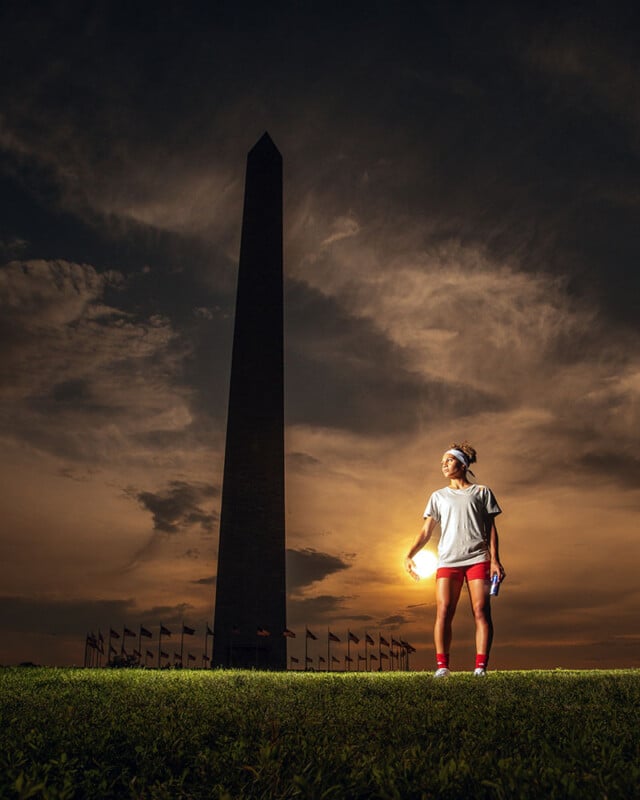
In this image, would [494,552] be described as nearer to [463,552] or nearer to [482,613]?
[463,552]

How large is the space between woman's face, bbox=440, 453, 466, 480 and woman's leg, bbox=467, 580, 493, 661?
1167 millimetres

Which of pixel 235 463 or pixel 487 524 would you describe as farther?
pixel 235 463

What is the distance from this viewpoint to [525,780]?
3320mm

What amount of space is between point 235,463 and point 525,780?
72.5 ft

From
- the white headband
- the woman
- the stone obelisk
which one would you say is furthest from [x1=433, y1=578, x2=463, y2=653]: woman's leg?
the stone obelisk

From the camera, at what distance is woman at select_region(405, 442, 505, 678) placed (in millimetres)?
8461

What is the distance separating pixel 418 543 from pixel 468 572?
72 cm

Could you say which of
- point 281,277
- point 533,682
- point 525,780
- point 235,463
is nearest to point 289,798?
point 525,780

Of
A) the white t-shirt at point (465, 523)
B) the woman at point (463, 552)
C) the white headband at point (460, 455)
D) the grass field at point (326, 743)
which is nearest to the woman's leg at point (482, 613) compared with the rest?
the woman at point (463, 552)

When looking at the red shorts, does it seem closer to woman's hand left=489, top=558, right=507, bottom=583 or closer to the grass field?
woman's hand left=489, top=558, right=507, bottom=583

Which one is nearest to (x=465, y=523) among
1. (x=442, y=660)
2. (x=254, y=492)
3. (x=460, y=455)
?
(x=460, y=455)

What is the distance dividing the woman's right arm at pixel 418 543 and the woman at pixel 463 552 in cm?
13

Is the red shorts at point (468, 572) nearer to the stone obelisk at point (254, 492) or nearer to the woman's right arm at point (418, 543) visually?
the woman's right arm at point (418, 543)

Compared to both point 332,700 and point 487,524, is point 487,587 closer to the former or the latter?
point 487,524
